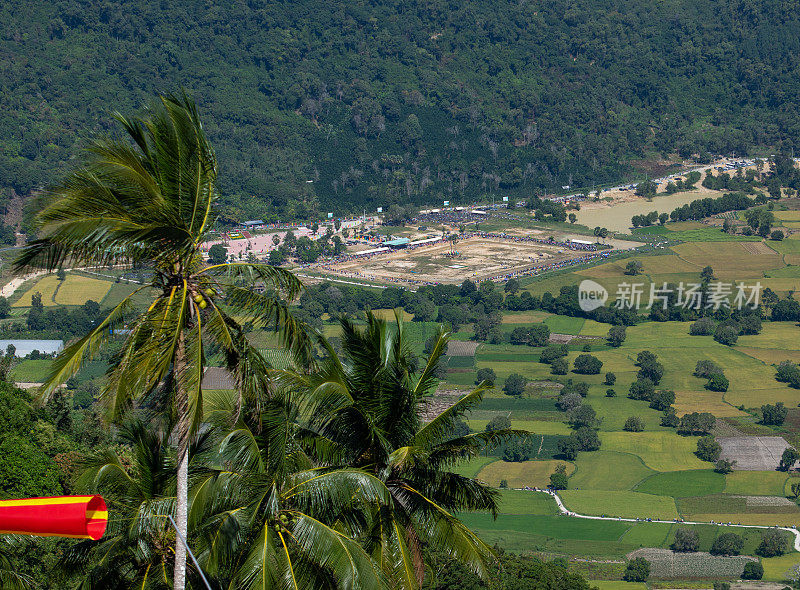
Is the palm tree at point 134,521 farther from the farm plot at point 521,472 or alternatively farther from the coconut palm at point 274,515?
the farm plot at point 521,472

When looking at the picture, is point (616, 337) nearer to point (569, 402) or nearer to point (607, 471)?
point (569, 402)

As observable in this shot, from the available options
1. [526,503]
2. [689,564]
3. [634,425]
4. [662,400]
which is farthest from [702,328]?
[689,564]

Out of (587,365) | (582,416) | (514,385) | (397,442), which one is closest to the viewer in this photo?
(397,442)

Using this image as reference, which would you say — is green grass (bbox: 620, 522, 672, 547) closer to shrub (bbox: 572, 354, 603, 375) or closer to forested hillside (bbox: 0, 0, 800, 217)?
shrub (bbox: 572, 354, 603, 375)

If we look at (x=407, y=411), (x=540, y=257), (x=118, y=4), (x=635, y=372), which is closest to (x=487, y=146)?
(x=540, y=257)

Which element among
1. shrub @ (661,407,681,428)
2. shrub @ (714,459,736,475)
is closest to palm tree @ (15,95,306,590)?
shrub @ (714,459,736,475)

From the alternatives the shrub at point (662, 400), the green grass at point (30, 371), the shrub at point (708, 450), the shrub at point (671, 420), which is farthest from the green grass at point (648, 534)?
the green grass at point (30, 371)
